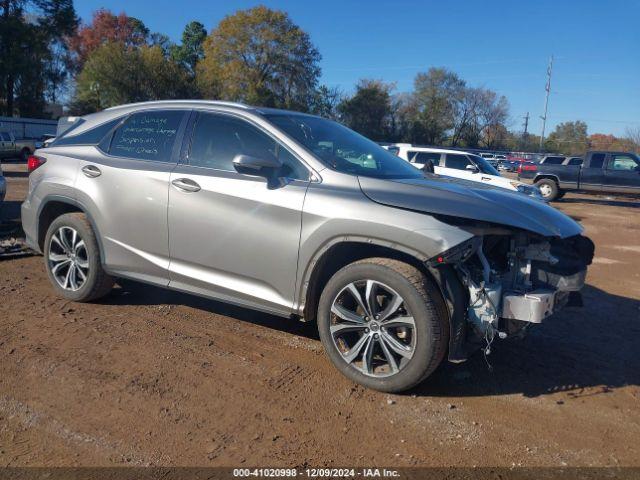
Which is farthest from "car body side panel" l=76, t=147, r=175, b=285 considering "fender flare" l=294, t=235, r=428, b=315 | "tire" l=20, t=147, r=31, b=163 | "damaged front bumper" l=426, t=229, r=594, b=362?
"tire" l=20, t=147, r=31, b=163

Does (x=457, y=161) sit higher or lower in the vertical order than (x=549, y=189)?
higher

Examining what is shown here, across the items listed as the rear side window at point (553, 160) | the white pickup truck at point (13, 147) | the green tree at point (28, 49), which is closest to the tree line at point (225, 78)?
the green tree at point (28, 49)

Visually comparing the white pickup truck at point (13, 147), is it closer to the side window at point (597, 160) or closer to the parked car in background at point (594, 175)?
the parked car in background at point (594, 175)

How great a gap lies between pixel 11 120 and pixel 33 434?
144 feet

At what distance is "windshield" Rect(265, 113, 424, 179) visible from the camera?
4.15m

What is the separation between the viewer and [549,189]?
70.5 ft

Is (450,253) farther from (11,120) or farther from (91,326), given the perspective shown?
(11,120)

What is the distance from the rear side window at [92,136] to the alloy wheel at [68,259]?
0.83 metres

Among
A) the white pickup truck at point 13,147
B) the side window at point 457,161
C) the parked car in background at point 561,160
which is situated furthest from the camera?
the white pickup truck at point 13,147

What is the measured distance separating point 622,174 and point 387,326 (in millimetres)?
20525

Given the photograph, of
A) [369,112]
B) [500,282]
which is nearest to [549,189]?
[500,282]

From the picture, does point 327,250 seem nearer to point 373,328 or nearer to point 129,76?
point 373,328

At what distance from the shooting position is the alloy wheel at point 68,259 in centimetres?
500

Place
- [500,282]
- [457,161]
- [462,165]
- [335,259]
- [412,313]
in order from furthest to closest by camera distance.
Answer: [457,161] < [462,165] < [335,259] < [500,282] < [412,313]
